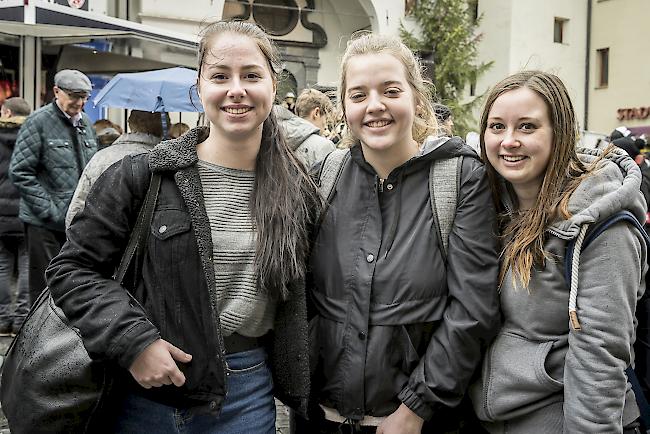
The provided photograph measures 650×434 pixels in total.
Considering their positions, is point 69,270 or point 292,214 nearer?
point 69,270

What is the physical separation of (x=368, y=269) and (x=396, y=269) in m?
0.09

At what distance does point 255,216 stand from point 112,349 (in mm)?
587

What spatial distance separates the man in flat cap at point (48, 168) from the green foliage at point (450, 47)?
13865 millimetres

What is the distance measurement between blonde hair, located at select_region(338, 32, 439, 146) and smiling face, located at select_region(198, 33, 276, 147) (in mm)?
345

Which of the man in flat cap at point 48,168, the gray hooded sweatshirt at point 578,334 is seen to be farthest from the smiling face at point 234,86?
the man in flat cap at point 48,168

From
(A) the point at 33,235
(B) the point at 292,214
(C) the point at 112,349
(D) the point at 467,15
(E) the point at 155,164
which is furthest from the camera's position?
(D) the point at 467,15

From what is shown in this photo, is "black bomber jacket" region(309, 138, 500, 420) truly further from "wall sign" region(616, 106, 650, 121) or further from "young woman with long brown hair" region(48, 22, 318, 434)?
"wall sign" region(616, 106, 650, 121)

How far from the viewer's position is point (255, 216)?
224cm

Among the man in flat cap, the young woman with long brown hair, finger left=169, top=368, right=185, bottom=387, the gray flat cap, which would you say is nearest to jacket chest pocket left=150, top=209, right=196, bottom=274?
the young woman with long brown hair

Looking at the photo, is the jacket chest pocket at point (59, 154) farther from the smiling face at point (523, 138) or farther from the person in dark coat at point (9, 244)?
the smiling face at point (523, 138)

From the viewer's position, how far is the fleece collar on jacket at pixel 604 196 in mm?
2070

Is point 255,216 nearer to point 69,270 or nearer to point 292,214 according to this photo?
point 292,214

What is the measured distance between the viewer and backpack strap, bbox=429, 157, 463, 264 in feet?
7.44

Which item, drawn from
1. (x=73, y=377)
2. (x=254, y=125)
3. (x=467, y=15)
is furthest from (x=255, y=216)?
(x=467, y=15)
